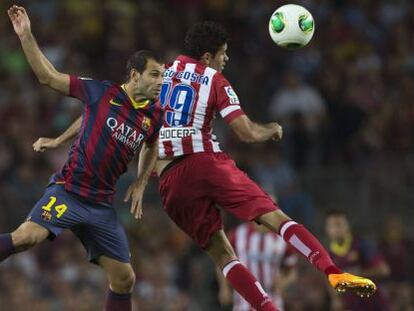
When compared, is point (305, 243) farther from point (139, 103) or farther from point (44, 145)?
point (44, 145)

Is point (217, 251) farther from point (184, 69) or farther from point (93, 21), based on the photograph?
point (93, 21)

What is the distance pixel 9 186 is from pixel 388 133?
515 cm

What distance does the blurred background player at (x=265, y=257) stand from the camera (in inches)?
497

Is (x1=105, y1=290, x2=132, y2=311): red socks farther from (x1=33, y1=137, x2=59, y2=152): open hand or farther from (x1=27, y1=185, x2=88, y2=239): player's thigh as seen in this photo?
(x1=33, y1=137, x2=59, y2=152): open hand

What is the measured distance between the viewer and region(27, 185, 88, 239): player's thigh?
29.6 ft

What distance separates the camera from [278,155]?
1603cm

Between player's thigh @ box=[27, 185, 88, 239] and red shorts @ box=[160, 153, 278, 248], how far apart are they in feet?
2.37

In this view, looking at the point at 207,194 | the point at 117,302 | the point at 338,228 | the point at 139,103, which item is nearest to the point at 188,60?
the point at 139,103

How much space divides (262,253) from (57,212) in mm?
4121

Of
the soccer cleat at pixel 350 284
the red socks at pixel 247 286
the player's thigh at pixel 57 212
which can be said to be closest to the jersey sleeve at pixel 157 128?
the player's thigh at pixel 57 212

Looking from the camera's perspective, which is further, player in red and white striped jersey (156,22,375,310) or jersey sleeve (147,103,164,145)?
jersey sleeve (147,103,164,145)

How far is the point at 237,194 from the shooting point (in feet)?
30.1

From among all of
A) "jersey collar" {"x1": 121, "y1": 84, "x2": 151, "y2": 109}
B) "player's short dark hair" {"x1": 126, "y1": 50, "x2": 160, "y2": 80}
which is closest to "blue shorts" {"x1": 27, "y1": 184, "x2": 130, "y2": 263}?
"jersey collar" {"x1": 121, "y1": 84, "x2": 151, "y2": 109}

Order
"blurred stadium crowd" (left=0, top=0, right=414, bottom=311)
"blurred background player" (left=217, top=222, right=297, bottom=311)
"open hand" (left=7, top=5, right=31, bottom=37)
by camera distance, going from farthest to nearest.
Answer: "blurred stadium crowd" (left=0, top=0, right=414, bottom=311) < "blurred background player" (left=217, top=222, right=297, bottom=311) < "open hand" (left=7, top=5, right=31, bottom=37)
